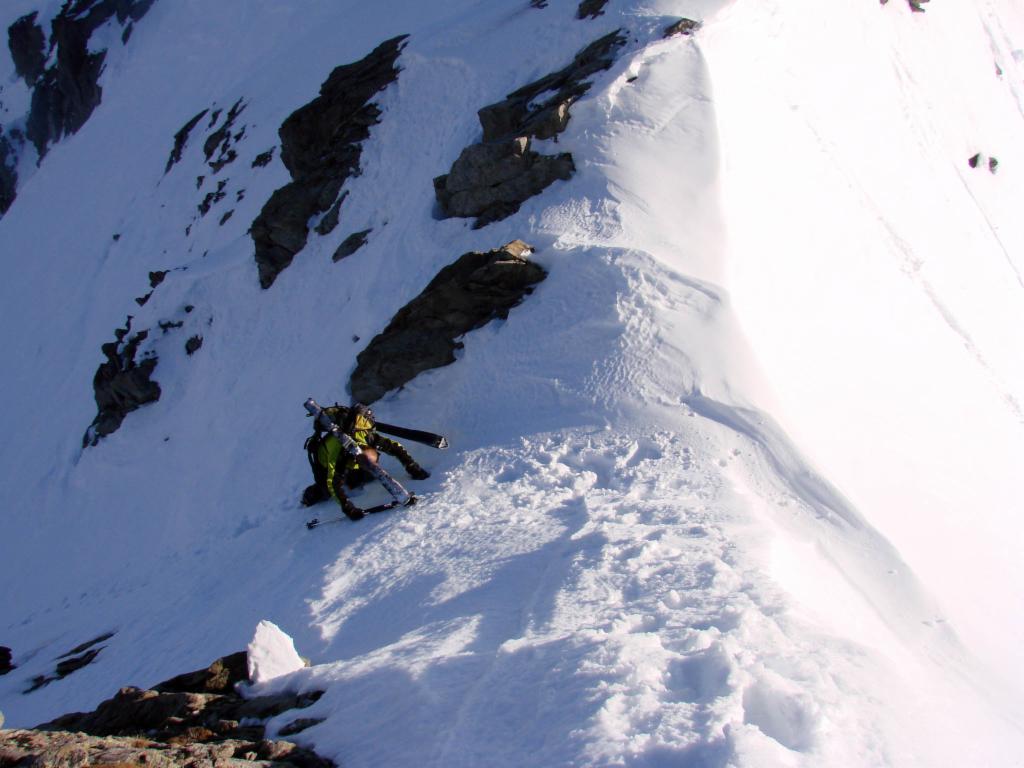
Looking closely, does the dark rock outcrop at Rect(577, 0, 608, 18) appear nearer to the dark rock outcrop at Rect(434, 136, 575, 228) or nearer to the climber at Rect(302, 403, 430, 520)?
the dark rock outcrop at Rect(434, 136, 575, 228)

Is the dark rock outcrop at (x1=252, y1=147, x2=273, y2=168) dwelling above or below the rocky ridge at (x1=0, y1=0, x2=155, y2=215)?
below

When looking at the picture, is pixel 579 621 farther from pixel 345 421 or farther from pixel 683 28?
pixel 683 28

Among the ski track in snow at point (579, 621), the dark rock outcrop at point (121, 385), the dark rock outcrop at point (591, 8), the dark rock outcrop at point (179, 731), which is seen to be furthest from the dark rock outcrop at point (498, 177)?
the dark rock outcrop at point (121, 385)

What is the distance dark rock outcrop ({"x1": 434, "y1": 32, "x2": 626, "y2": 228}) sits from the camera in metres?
11.5

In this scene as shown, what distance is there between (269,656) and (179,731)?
74 centimetres

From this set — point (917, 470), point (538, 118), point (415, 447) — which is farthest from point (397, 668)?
point (538, 118)

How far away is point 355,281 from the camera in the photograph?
13.5m

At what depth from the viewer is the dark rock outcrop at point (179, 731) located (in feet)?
12.5

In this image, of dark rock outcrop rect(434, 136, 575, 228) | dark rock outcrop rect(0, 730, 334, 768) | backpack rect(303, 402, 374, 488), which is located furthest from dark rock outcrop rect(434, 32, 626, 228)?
dark rock outcrop rect(0, 730, 334, 768)

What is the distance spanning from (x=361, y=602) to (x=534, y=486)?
1.99 m

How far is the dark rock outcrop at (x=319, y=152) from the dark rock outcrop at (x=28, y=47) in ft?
115

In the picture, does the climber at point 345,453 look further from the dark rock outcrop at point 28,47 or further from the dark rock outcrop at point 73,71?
the dark rock outcrop at point 28,47

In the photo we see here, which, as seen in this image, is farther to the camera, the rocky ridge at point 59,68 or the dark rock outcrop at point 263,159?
the rocky ridge at point 59,68

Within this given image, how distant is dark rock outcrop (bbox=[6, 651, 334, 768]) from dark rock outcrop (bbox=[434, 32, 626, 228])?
802 centimetres
